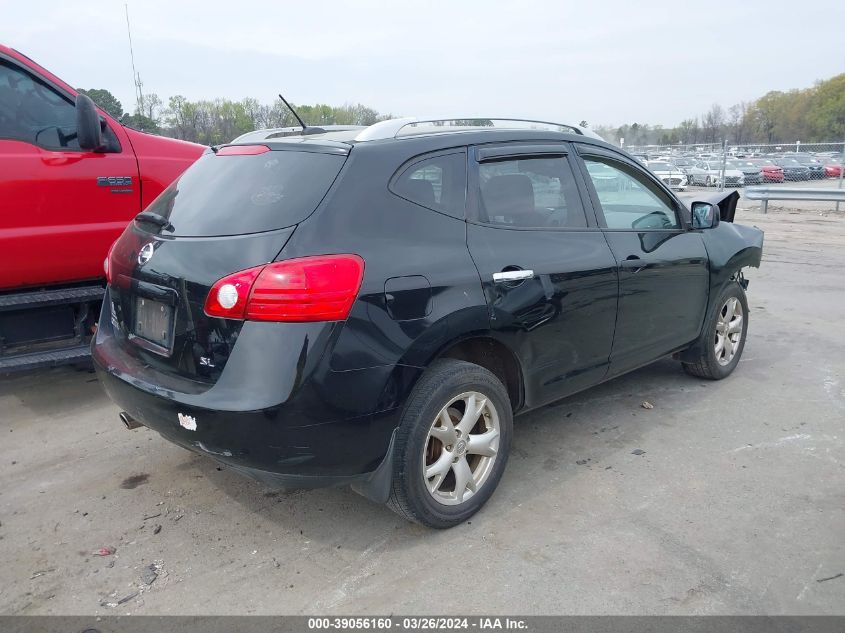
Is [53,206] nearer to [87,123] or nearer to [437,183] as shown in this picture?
[87,123]

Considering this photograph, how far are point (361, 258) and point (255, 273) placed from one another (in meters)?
0.42

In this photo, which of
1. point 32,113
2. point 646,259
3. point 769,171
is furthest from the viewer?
point 769,171

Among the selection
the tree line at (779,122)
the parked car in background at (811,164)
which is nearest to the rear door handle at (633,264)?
the parked car in background at (811,164)

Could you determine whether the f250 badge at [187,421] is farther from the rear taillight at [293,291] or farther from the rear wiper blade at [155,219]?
the rear wiper blade at [155,219]

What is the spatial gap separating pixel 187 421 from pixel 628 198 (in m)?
2.96

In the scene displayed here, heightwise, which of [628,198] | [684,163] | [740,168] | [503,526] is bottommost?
[503,526]

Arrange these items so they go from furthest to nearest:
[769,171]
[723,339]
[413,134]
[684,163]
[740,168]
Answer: [684,163]
[769,171]
[740,168]
[723,339]
[413,134]

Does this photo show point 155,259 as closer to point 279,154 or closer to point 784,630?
point 279,154

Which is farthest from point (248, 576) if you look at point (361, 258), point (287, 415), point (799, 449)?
point (799, 449)

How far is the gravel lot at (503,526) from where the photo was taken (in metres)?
2.78

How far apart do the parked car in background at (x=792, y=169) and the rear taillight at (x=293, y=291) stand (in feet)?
102

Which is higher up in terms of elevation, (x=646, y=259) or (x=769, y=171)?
(x=769, y=171)

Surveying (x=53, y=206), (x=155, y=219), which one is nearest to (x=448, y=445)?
(x=155, y=219)

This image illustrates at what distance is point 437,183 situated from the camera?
325 cm
